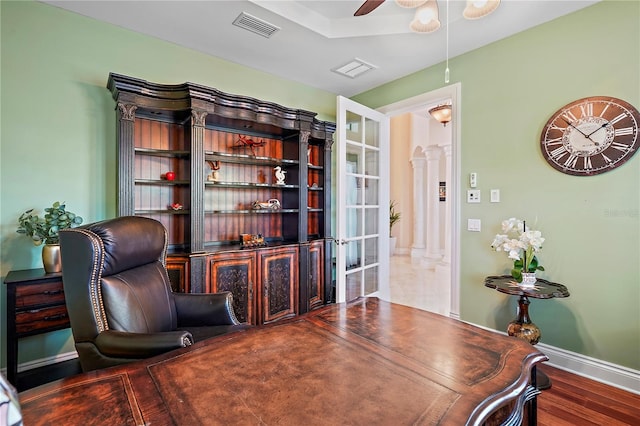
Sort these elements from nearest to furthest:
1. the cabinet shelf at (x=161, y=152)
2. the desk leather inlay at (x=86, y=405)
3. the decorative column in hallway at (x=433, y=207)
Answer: the desk leather inlay at (x=86, y=405) < the cabinet shelf at (x=161, y=152) < the decorative column in hallway at (x=433, y=207)

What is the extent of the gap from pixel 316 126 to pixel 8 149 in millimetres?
2648

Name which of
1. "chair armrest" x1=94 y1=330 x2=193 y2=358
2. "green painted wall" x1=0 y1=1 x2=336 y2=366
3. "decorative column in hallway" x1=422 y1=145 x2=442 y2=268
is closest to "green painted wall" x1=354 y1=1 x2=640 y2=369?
"chair armrest" x1=94 y1=330 x2=193 y2=358

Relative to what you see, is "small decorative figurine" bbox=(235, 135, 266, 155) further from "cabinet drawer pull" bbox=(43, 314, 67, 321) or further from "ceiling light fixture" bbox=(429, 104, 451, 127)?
"ceiling light fixture" bbox=(429, 104, 451, 127)

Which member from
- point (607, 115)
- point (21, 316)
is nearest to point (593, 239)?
point (607, 115)

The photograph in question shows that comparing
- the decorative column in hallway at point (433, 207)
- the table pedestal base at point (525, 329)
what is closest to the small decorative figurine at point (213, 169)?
the table pedestal base at point (525, 329)

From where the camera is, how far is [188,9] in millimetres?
2396

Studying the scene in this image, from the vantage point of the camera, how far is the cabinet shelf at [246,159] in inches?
115

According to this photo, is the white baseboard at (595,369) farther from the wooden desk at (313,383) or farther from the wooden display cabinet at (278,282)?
the wooden display cabinet at (278,282)

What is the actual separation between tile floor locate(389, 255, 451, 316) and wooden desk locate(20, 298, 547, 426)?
2.66 m

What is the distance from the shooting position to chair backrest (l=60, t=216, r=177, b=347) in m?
1.37

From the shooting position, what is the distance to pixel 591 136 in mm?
2273

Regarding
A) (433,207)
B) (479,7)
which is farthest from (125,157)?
(433,207)

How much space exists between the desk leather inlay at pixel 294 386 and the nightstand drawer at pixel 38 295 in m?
1.70

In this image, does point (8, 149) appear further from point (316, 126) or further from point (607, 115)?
point (607, 115)
